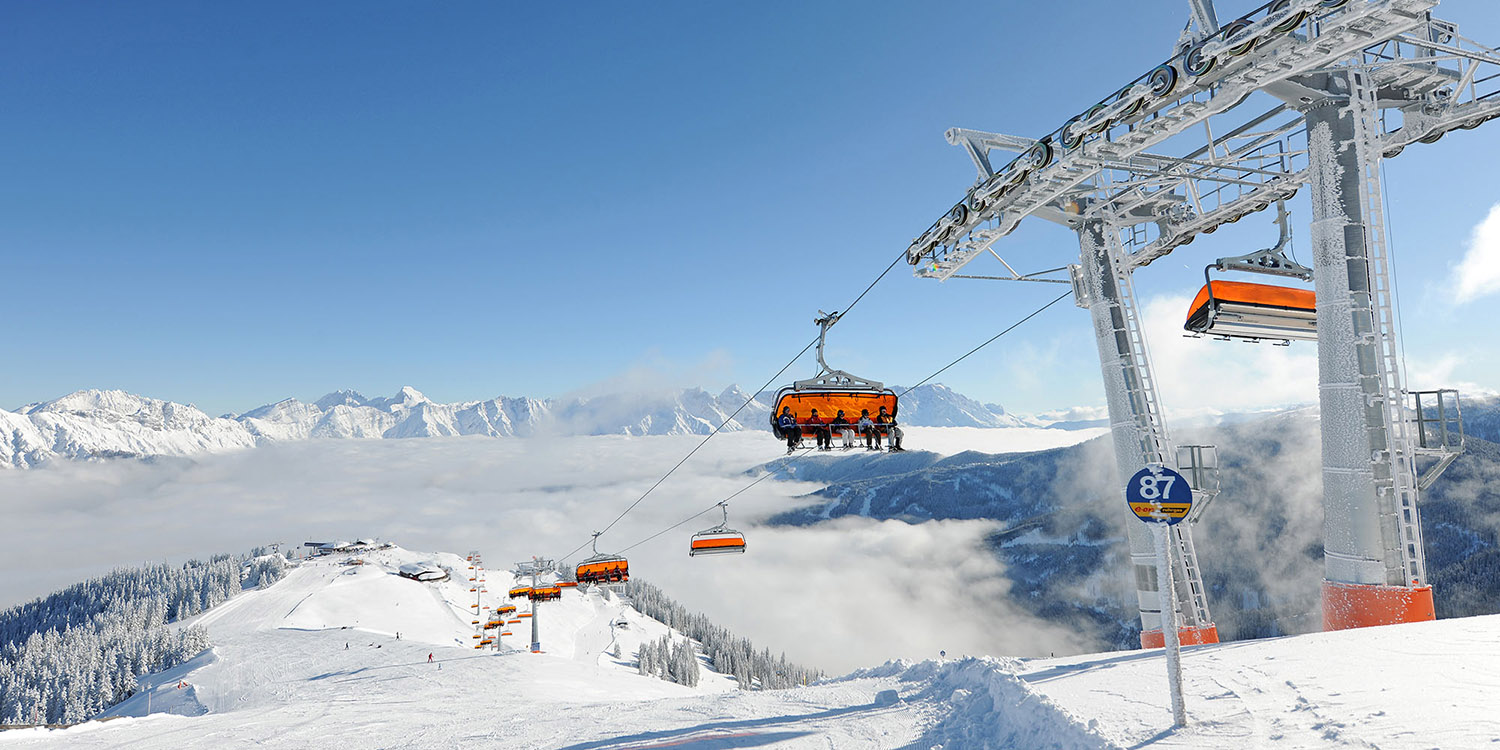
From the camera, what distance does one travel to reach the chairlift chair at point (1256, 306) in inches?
569

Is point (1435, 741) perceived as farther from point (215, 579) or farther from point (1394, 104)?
point (215, 579)

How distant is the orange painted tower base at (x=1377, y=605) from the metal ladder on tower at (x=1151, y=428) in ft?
12.7

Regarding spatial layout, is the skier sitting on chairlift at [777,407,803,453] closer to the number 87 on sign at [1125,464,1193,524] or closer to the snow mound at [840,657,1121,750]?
the snow mound at [840,657,1121,750]

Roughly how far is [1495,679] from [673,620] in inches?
6145

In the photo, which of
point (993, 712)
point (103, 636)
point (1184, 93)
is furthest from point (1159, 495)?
point (103, 636)

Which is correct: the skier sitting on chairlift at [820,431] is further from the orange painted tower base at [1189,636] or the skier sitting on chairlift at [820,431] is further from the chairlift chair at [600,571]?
the chairlift chair at [600,571]

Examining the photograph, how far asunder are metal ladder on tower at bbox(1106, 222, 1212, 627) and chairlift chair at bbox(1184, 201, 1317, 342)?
139 centimetres

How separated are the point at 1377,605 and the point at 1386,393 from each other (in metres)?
3.77

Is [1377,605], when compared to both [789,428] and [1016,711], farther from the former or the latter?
[789,428]

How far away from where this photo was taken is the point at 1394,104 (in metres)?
11.8

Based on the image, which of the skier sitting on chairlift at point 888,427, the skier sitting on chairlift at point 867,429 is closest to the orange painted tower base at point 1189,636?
the skier sitting on chairlift at point 888,427

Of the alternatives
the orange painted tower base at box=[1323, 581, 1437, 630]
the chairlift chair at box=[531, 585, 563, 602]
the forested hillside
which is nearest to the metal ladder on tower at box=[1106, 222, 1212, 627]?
the orange painted tower base at box=[1323, 581, 1437, 630]

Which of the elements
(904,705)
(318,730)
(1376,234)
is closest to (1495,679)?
(904,705)

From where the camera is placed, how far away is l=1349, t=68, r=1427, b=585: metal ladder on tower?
1097 centimetres
